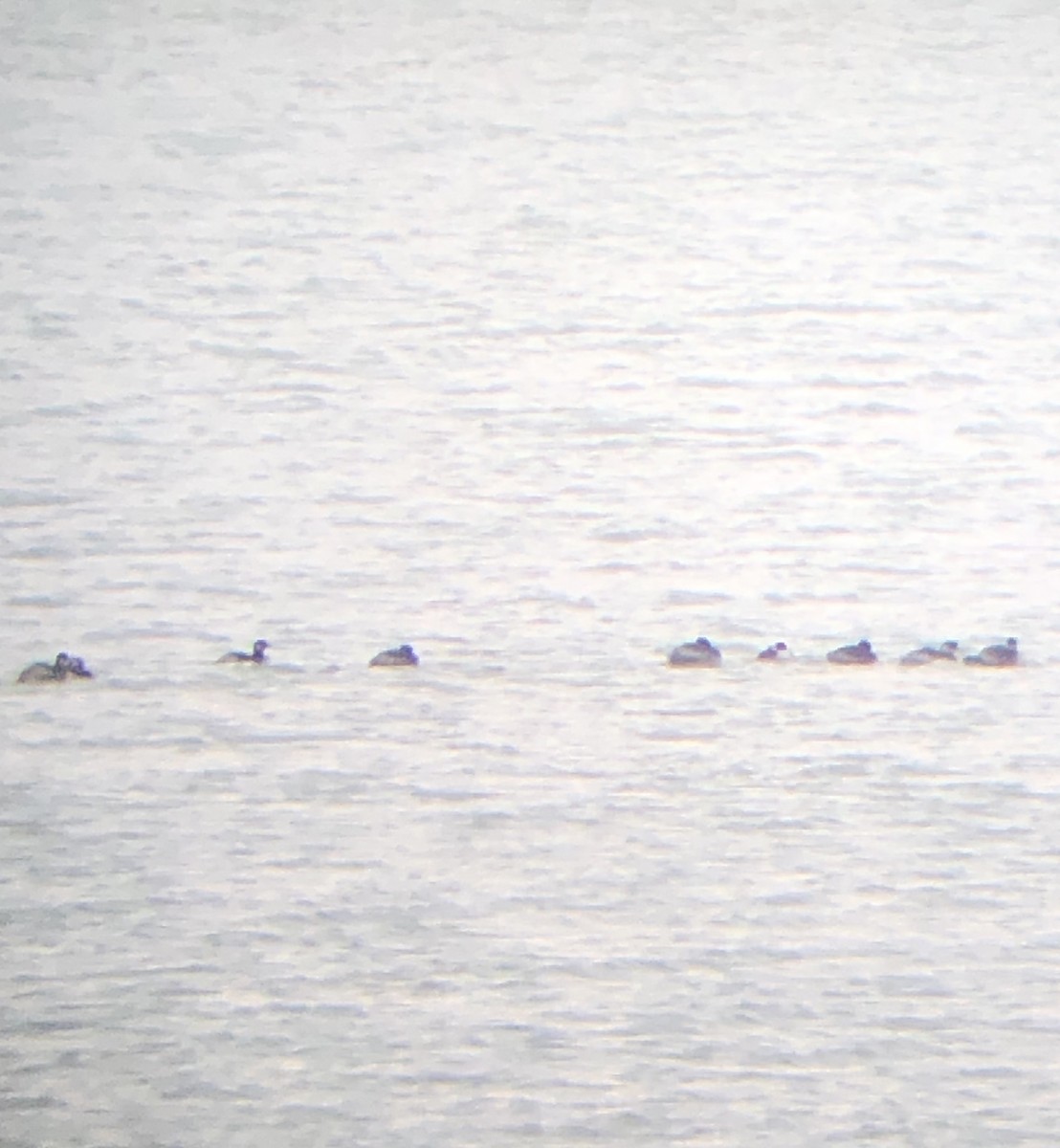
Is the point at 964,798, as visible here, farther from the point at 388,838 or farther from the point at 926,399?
the point at 388,838

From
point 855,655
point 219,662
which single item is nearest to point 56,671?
point 219,662

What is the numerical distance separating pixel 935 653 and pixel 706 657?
0.29m

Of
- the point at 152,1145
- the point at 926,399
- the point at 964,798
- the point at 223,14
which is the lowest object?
the point at 152,1145

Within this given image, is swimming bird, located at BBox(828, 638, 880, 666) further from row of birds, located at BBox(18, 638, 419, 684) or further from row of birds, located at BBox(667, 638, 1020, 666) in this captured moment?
row of birds, located at BBox(18, 638, 419, 684)

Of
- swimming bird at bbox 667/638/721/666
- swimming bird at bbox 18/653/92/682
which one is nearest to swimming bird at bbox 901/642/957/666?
swimming bird at bbox 667/638/721/666

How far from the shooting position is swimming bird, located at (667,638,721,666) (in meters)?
1.85

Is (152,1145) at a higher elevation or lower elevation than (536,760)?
lower

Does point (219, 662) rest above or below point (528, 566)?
below

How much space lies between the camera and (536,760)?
6.04ft

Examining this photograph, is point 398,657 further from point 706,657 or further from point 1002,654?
point 1002,654

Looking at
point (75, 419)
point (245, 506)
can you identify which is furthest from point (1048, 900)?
point (75, 419)

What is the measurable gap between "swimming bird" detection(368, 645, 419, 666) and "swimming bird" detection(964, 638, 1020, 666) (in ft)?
2.36

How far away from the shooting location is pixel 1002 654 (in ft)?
6.01

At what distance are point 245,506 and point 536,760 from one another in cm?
50
